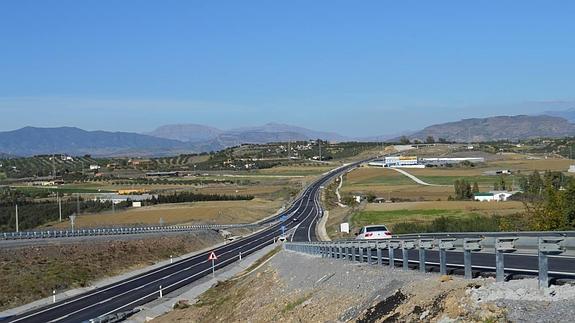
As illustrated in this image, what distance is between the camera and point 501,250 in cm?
1466

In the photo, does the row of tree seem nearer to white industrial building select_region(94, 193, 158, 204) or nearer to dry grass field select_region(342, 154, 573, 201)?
dry grass field select_region(342, 154, 573, 201)

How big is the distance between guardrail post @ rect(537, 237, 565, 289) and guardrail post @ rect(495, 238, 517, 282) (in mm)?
1378

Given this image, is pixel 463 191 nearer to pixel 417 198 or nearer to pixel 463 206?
pixel 417 198

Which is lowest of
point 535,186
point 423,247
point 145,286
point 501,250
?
point 145,286

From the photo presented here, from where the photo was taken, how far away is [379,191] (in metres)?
150

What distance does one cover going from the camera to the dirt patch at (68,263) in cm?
5447

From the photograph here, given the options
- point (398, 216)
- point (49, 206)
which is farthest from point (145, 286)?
point (49, 206)

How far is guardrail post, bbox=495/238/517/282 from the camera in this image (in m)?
14.4

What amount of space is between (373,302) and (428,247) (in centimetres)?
252

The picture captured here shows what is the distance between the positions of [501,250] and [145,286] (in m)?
45.9

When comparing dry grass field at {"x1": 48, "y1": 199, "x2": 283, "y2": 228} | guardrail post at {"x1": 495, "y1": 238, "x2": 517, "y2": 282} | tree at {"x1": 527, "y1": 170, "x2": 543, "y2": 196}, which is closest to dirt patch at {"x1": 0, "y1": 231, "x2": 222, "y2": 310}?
dry grass field at {"x1": 48, "y1": 199, "x2": 283, "y2": 228}

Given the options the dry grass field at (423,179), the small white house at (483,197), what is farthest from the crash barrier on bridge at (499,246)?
the dry grass field at (423,179)

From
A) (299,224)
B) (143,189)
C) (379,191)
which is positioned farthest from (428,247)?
(143,189)

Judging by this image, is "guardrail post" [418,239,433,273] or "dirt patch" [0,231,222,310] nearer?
"guardrail post" [418,239,433,273]
